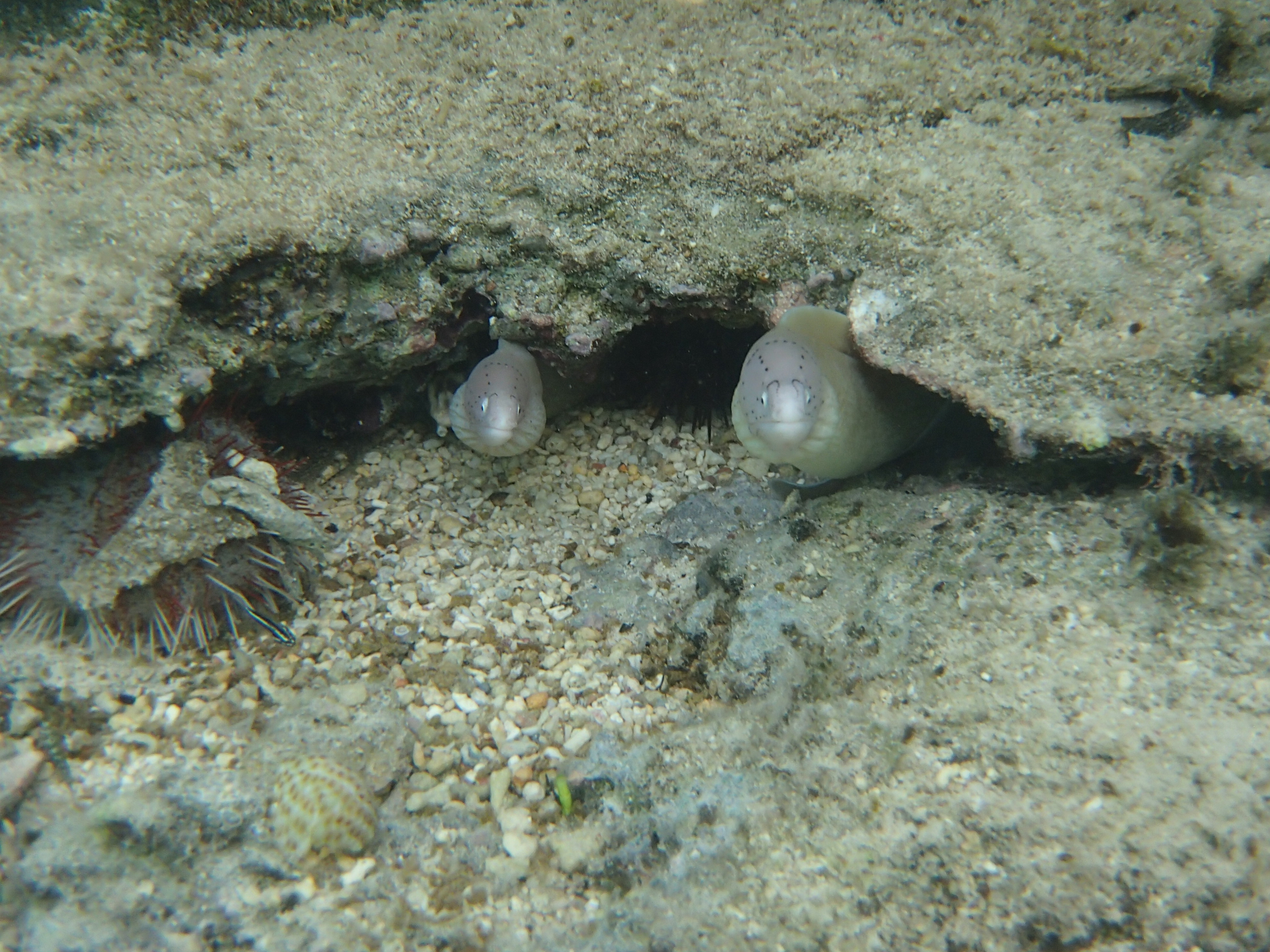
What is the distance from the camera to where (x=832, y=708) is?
224cm

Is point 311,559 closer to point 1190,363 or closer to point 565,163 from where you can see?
point 565,163

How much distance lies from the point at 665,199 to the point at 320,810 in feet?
8.38

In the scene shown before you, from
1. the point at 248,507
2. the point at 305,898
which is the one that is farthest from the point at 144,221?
the point at 305,898

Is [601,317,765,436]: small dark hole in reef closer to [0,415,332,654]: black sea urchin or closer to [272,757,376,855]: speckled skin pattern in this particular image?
[0,415,332,654]: black sea urchin

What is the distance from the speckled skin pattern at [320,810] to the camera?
195 centimetres

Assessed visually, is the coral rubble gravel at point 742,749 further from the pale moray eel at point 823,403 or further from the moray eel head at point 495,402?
the moray eel head at point 495,402

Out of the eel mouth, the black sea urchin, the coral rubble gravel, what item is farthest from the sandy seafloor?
the eel mouth

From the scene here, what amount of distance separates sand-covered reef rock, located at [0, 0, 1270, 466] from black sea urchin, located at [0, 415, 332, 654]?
22 cm

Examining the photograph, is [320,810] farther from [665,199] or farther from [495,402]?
[665,199]

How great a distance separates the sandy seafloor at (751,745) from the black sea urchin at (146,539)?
0.47ft

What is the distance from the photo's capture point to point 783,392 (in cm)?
271

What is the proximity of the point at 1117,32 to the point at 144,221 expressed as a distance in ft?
13.0

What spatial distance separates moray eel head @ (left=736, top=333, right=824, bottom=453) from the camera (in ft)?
8.87

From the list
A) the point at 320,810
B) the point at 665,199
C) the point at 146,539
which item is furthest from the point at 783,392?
the point at 146,539
